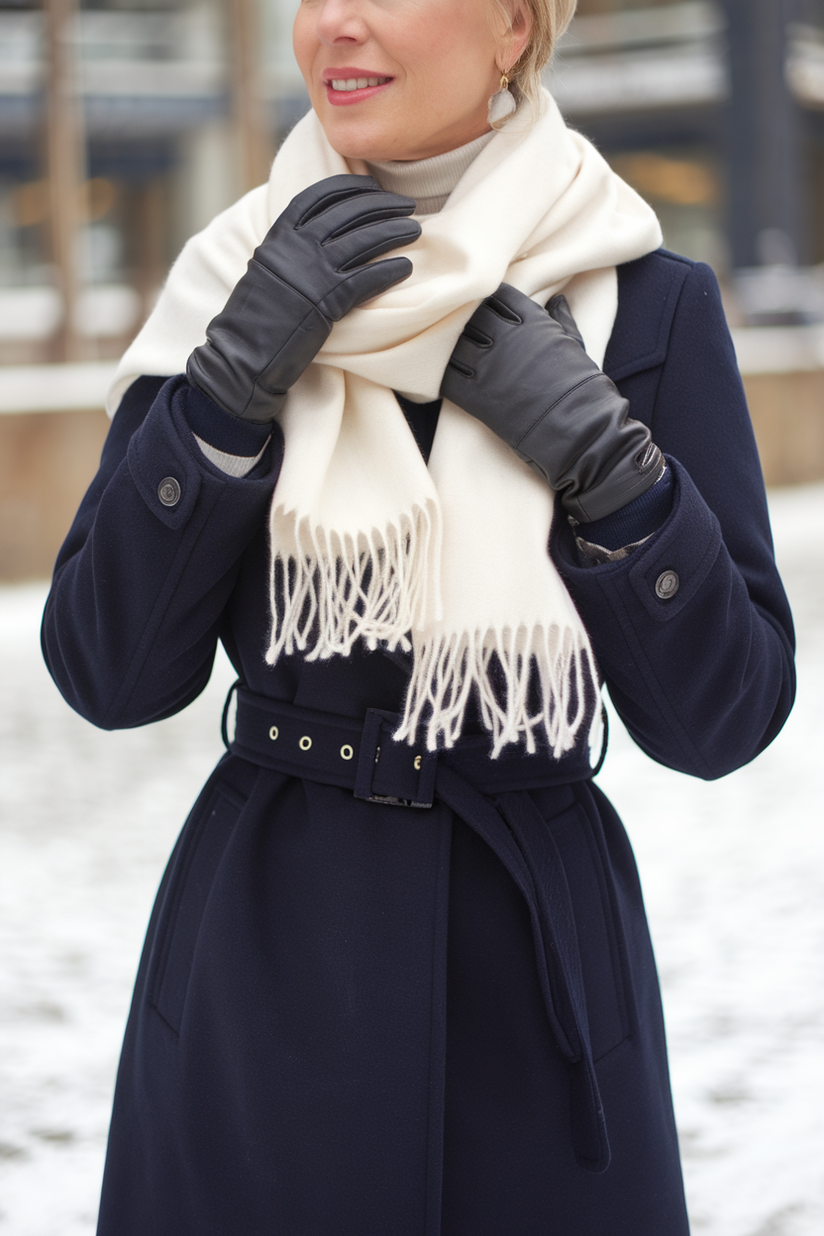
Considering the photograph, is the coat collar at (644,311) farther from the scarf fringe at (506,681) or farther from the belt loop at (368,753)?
the belt loop at (368,753)

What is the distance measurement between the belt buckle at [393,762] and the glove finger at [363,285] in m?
0.36

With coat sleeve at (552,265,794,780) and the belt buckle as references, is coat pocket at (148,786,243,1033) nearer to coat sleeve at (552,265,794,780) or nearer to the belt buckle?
the belt buckle

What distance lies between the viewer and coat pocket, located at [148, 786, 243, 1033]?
1310mm

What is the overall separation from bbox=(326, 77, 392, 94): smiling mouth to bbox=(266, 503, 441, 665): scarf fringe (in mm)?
387

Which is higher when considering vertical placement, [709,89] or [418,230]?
[709,89]

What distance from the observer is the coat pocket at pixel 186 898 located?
131 cm

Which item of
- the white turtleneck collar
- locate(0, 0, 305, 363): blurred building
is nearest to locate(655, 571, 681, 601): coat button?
the white turtleneck collar

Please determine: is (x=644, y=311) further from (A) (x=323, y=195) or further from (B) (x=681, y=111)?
(B) (x=681, y=111)

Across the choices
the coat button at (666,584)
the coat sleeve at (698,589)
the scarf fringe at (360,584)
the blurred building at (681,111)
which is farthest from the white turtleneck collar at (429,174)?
the blurred building at (681,111)

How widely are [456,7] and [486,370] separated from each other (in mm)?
321

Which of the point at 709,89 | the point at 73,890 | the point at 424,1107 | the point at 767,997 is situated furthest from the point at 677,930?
the point at 709,89

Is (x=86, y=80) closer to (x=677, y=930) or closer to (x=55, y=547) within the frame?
(x=55, y=547)

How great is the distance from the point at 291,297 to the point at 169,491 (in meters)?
0.20

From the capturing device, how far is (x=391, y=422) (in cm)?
118
